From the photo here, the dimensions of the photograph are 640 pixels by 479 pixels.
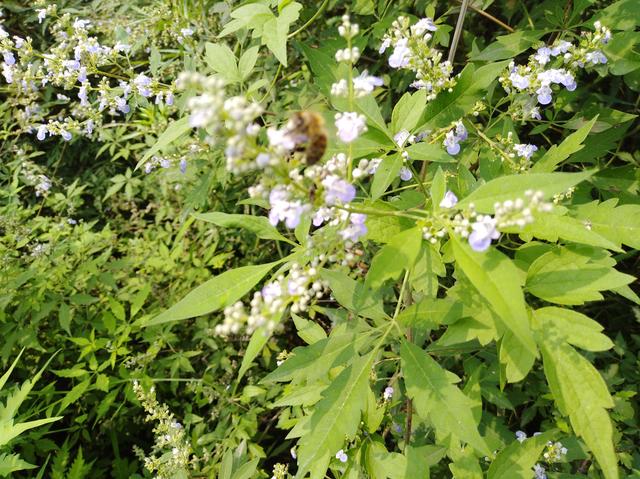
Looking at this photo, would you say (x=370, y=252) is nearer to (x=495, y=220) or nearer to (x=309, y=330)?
(x=309, y=330)

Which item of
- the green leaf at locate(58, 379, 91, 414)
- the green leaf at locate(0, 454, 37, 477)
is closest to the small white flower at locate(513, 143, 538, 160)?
the green leaf at locate(0, 454, 37, 477)

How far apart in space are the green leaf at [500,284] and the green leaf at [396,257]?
0.11 m

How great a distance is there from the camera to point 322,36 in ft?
10.8

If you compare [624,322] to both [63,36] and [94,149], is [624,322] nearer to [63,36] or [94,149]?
[63,36]

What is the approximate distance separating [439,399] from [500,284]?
55 cm

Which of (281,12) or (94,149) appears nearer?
(281,12)

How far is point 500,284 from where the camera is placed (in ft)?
3.99

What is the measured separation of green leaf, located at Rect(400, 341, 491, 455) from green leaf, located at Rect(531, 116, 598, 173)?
3.17 feet

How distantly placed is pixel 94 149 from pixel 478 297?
5435mm

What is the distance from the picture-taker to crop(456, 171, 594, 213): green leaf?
1.27 metres

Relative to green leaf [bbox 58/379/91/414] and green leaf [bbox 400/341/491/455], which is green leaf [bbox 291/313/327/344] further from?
green leaf [bbox 58/379/91/414]

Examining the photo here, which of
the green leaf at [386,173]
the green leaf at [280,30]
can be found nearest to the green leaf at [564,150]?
the green leaf at [386,173]

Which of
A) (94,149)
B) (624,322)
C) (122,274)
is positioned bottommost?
(624,322)

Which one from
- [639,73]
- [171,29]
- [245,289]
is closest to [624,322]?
[639,73]
